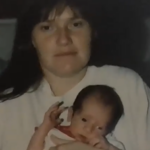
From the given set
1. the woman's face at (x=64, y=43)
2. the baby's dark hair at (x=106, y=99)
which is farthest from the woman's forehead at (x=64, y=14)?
the baby's dark hair at (x=106, y=99)

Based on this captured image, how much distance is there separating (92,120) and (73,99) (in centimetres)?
5

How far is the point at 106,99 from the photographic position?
56cm

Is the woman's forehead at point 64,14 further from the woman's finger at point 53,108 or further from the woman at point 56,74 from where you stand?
the woman's finger at point 53,108

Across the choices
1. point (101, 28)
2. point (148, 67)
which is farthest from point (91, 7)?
point (148, 67)

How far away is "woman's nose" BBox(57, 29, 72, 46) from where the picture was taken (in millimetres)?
593

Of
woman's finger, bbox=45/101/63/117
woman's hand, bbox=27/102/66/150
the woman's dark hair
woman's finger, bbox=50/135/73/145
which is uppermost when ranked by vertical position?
the woman's dark hair

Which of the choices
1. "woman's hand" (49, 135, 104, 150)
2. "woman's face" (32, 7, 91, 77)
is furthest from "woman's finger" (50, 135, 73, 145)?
"woman's face" (32, 7, 91, 77)

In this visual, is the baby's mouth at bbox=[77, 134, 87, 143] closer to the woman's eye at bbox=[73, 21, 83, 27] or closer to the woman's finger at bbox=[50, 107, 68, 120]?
the woman's finger at bbox=[50, 107, 68, 120]

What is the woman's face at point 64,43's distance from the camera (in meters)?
0.60

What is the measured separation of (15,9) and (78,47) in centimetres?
13

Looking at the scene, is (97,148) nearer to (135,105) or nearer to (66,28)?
(135,105)

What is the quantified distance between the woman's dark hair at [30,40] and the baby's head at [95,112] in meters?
0.07

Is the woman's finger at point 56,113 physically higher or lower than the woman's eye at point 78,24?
lower

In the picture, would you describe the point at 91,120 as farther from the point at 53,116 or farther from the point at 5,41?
the point at 5,41
